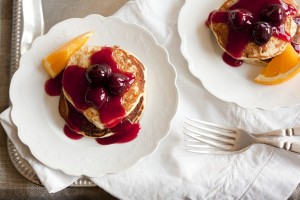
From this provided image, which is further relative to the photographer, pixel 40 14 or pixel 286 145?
pixel 40 14

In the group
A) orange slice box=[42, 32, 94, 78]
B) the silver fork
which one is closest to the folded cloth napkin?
the silver fork

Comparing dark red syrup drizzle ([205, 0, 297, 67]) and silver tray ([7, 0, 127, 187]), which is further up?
dark red syrup drizzle ([205, 0, 297, 67])

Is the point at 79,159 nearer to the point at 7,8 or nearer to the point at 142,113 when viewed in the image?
the point at 142,113

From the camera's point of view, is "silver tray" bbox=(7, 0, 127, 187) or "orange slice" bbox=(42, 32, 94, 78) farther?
"silver tray" bbox=(7, 0, 127, 187)

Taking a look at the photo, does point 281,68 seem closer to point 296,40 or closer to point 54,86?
point 296,40

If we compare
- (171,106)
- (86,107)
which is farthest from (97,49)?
(171,106)

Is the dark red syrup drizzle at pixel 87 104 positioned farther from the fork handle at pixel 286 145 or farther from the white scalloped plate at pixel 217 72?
the fork handle at pixel 286 145

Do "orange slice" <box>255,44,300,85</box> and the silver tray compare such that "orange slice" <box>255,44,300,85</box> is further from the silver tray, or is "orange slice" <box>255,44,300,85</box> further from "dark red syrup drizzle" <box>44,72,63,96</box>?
"dark red syrup drizzle" <box>44,72,63,96</box>

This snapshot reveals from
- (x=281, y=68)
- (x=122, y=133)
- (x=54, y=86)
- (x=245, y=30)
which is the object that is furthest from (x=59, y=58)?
(x=281, y=68)
